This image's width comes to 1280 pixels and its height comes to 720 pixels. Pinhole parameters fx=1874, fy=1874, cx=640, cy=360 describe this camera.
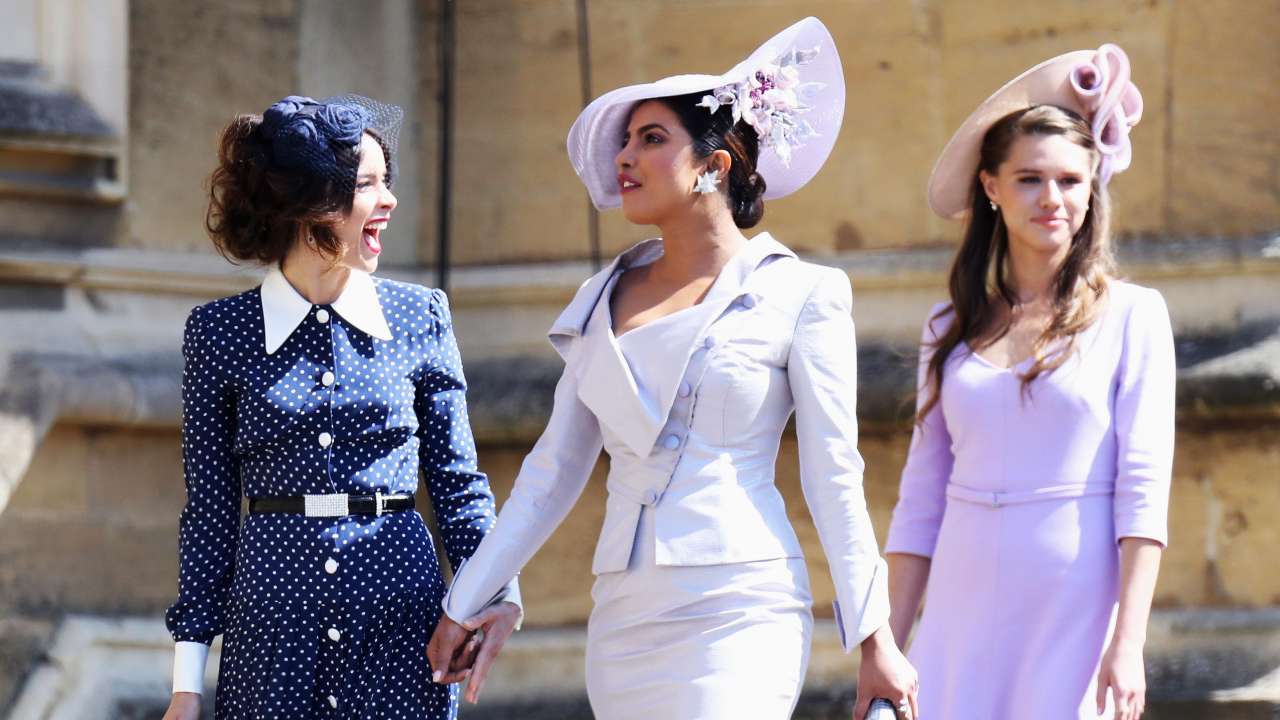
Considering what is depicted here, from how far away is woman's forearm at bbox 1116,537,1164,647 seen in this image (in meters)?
3.51

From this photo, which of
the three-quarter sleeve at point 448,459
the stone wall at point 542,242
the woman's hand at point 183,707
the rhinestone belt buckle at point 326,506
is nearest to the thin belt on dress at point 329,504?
the rhinestone belt buckle at point 326,506

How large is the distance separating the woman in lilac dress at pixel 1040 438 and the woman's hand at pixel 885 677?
57 cm

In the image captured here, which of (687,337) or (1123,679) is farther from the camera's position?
(1123,679)

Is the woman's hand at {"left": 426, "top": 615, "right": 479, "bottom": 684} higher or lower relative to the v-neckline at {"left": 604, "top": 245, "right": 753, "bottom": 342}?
lower

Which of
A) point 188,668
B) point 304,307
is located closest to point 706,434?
point 304,307

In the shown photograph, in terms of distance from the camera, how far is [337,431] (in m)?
3.32

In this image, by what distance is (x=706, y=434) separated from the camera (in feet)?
10.5

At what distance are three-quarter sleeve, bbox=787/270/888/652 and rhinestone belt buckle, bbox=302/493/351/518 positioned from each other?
0.81m

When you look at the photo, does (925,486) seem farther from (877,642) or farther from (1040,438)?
(877,642)

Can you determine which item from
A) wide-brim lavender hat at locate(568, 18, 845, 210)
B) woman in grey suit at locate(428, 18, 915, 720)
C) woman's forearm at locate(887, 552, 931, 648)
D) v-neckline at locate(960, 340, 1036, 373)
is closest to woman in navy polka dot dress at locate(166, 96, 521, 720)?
woman in grey suit at locate(428, 18, 915, 720)

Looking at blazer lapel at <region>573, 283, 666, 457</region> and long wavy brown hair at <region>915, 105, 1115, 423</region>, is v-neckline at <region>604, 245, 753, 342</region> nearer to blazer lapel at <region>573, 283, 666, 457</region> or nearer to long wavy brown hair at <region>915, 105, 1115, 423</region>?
blazer lapel at <region>573, 283, 666, 457</region>

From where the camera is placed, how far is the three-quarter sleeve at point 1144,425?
357cm

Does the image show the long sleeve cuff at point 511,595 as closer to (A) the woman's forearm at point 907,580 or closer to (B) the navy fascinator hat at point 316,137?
(B) the navy fascinator hat at point 316,137

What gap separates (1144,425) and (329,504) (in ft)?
5.10
